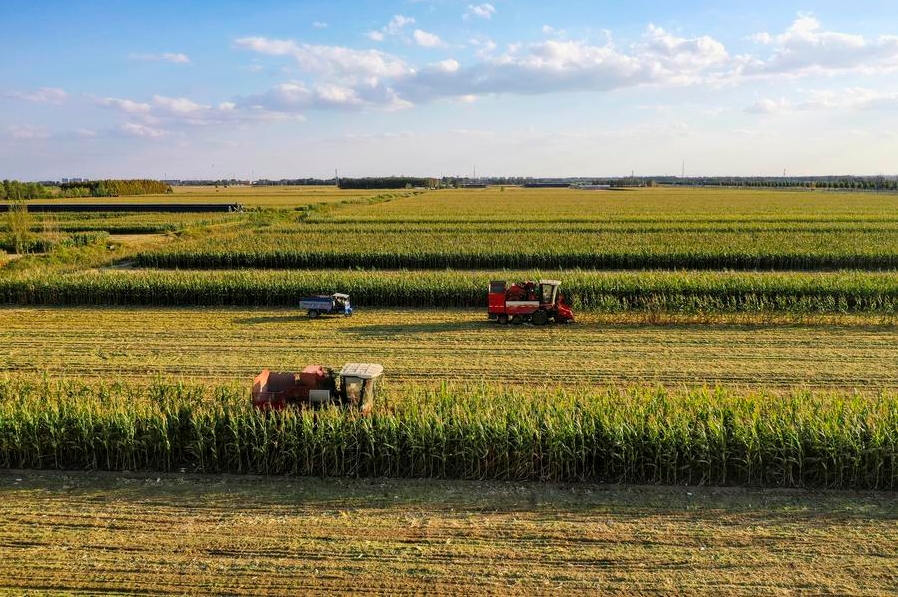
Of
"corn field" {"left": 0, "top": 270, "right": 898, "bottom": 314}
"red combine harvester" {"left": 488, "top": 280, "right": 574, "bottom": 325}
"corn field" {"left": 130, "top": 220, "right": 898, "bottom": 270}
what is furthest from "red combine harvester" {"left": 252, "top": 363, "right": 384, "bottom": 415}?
"corn field" {"left": 130, "top": 220, "right": 898, "bottom": 270}

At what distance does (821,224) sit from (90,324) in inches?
1807

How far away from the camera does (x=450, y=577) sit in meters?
7.80

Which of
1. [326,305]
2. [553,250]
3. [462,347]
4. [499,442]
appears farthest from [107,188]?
[499,442]

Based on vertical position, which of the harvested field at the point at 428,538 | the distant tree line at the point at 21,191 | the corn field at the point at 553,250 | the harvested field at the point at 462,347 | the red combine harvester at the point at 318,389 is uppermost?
the distant tree line at the point at 21,191

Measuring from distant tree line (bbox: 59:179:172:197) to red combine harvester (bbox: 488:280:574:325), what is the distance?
11650 centimetres

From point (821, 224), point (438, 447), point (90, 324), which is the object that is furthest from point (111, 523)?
point (821, 224)

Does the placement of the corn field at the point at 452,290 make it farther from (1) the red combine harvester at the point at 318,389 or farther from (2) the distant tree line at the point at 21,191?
(2) the distant tree line at the point at 21,191

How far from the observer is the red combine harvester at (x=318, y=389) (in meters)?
11.1

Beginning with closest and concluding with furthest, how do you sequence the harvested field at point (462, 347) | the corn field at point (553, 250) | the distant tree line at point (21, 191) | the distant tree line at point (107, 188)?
1. the harvested field at point (462, 347)
2. the corn field at point (553, 250)
3. the distant tree line at point (21, 191)
4. the distant tree line at point (107, 188)

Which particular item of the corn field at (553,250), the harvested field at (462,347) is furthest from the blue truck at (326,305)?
the corn field at (553,250)

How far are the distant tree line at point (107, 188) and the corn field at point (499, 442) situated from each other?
4763 inches

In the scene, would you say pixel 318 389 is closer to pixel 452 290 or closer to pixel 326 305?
pixel 326 305

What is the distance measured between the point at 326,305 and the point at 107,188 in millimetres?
117180

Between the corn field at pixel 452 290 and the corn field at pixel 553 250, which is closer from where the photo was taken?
the corn field at pixel 452 290
